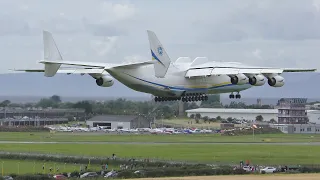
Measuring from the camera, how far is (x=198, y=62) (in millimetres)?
79062

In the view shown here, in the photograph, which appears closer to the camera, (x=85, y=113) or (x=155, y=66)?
(x=155, y=66)

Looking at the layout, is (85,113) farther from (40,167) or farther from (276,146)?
(40,167)

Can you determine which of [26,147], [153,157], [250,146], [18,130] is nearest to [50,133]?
[18,130]

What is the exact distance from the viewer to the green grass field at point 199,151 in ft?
259

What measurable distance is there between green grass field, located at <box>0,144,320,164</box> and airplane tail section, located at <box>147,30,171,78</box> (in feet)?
34.7

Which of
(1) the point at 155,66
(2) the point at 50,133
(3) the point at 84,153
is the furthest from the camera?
(2) the point at 50,133

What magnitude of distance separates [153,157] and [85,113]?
93.6 meters

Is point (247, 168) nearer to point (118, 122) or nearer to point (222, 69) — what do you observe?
point (222, 69)

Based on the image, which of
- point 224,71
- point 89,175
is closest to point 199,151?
point 224,71

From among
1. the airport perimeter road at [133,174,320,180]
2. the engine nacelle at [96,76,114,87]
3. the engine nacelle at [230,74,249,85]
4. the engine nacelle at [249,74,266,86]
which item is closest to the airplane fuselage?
the engine nacelle at [96,76,114,87]

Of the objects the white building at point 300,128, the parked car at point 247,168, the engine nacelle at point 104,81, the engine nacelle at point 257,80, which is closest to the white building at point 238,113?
the white building at point 300,128

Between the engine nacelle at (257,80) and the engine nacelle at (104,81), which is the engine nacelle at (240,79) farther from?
the engine nacelle at (104,81)

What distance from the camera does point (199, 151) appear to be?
87.8m

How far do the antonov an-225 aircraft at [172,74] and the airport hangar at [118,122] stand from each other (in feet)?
241
